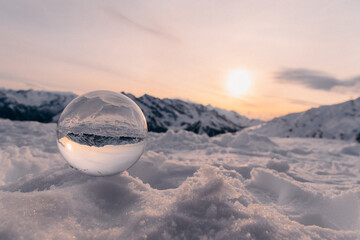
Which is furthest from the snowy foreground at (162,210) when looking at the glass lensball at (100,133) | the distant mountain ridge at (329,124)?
the distant mountain ridge at (329,124)

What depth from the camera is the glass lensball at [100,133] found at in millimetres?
2883

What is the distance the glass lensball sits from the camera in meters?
2.88

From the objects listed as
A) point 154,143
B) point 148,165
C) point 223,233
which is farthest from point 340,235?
point 154,143

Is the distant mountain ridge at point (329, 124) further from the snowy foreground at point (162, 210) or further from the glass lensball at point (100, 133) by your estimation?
the glass lensball at point (100, 133)

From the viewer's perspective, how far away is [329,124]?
66312mm

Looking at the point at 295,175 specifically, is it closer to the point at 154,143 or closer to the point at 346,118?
the point at 154,143

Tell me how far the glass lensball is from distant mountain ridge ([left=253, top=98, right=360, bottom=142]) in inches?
2245

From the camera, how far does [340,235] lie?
202 cm

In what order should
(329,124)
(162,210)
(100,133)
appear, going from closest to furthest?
(162,210), (100,133), (329,124)

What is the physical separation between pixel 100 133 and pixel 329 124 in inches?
3077

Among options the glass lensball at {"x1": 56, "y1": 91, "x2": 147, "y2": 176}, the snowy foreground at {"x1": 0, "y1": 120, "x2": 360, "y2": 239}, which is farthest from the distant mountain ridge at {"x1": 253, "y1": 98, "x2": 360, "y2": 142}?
the glass lensball at {"x1": 56, "y1": 91, "x2": 147, "y2": 176}

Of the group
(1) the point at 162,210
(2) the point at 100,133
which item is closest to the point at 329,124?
(2) the point at 100,133

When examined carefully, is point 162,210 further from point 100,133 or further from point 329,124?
point 329,124

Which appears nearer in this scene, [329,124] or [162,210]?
[162,210]
